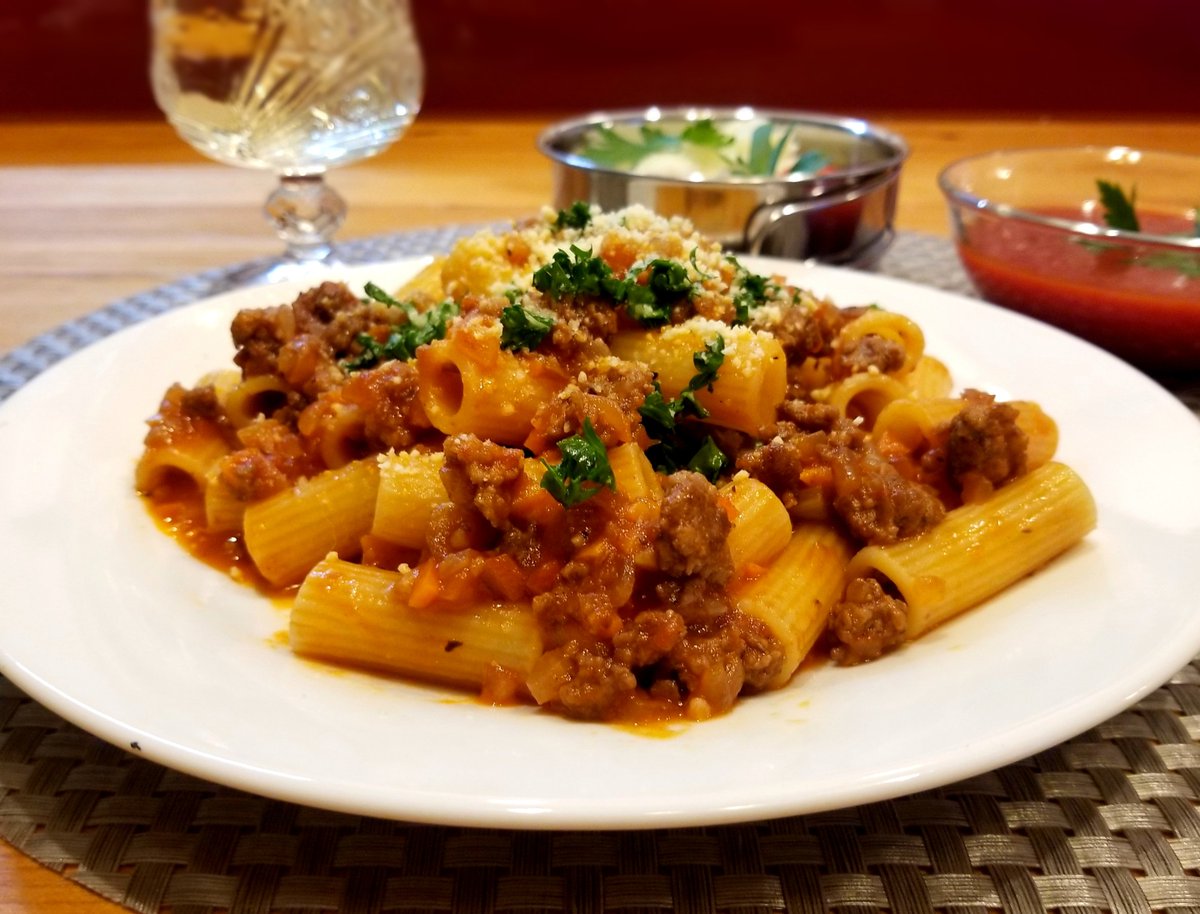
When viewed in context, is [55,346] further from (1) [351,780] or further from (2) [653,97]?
(2) [653,97]

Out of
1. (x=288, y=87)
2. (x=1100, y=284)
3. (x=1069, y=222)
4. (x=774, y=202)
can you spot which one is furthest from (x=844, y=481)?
(x=288, y=87)

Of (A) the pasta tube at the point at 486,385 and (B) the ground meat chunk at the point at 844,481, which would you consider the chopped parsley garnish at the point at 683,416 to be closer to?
(B) the ground meat chunk at the point at 844,481

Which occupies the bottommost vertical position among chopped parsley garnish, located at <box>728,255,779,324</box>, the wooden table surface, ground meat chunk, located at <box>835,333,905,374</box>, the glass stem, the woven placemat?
the wooden table surface

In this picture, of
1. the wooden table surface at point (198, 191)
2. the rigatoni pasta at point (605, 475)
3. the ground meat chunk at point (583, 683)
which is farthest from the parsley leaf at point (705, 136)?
the ground meat chunk at point (583, 683)

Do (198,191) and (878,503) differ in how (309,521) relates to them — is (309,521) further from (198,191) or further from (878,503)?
(198,191)

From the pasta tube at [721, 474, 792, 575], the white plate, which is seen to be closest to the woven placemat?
the white plate

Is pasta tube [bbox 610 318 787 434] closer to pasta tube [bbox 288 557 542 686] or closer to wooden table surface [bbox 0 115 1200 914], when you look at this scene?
pasta tube [bbox 288 557 542 686]

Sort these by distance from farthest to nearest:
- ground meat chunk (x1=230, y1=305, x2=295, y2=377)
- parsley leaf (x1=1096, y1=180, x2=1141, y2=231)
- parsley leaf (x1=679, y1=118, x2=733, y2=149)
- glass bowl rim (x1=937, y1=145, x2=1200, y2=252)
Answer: parsley leaf (x1=679, y1=118, x2=733, y2=149) < parsley leaf (x1=1096, y1=180, x2=1141, y2=231) < glass bowl rim (x1=937, y1=145, x2=1200, y2=252) < ground meat chunk (x1=230, y1=305, x2=295, y2=377)
